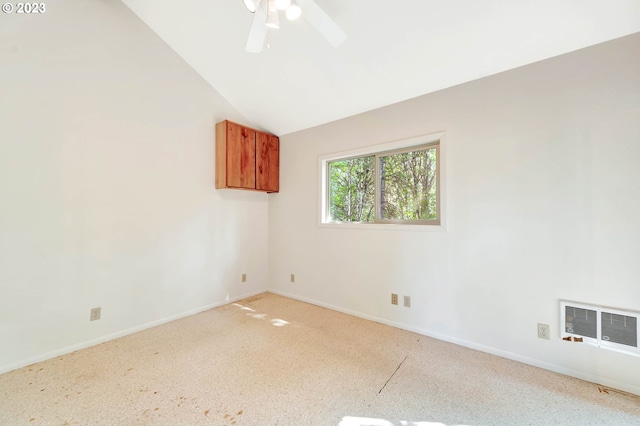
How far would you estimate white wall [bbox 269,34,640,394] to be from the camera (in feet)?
5.65

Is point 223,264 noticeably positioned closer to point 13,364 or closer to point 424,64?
point 13,364

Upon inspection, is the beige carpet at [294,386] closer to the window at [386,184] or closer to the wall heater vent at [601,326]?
the wall heater vent at [601,326]

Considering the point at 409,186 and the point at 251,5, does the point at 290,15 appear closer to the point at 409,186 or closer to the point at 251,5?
the point at 251,5

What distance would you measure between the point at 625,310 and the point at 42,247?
4.43m

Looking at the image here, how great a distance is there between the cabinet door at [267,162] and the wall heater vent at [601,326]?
3.33 metres

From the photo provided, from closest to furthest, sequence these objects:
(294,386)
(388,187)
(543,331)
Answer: (294,386) → (543,331) → (388,187)

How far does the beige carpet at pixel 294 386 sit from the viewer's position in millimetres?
1460

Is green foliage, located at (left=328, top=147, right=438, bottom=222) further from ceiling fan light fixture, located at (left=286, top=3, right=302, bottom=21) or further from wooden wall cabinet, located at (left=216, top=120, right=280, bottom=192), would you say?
ceiling fan light fixture, located at (left=286, top=3, right=302, bottom=21)

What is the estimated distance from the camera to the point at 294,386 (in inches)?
67.8

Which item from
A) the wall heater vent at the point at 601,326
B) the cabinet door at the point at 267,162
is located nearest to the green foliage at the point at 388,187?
the cabinet door at the point at 267,162

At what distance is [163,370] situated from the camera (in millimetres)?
1893

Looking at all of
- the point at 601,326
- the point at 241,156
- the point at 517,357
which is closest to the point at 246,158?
the point at 241,156

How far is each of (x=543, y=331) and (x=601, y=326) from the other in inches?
13.2

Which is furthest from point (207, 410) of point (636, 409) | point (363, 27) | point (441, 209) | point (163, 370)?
point (363, 27)
